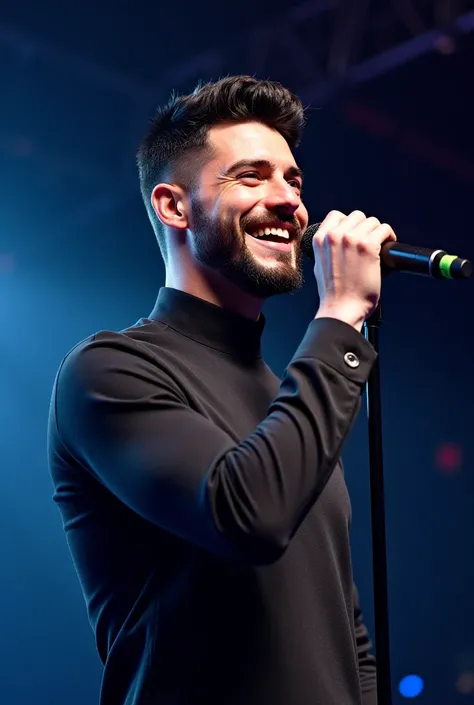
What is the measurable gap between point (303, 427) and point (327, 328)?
15cm

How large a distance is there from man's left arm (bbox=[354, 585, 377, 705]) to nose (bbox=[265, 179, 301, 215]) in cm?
63

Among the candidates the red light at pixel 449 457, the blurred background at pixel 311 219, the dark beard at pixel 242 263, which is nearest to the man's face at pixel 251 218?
the dark beard at pixel 242 263

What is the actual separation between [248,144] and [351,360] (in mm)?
570

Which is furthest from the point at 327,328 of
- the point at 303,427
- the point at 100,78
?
the point at 100,78

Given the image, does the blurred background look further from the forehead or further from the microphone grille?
the microphone grille

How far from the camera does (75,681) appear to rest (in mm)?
3619

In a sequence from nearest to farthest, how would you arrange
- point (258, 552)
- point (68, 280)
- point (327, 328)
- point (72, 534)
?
point (258, 552), point (327, 328), point (72, 534), point (68, 280)

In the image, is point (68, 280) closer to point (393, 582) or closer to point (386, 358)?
point (386, 358)

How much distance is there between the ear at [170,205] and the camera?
1.39m

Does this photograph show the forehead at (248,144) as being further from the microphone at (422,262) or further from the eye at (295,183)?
the microphone at (422,262)

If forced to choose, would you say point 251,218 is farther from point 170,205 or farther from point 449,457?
point 449,457

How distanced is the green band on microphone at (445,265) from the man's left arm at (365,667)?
58 cm

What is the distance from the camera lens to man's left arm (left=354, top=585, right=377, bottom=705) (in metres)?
1.30

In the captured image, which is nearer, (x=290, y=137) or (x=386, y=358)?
(x=290, y=137)
